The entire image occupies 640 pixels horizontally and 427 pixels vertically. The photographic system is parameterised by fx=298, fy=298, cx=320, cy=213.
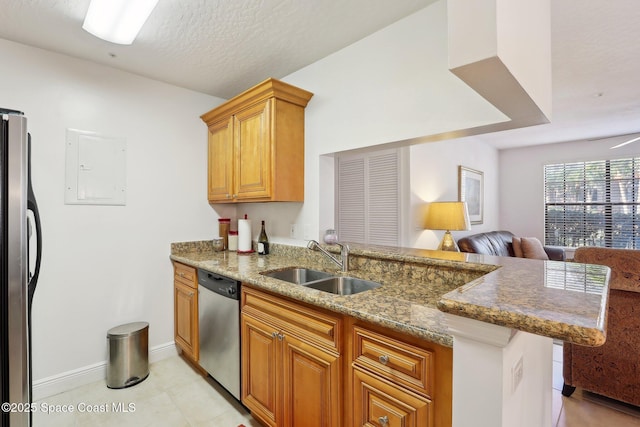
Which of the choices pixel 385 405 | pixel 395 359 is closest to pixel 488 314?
pixel 395 359

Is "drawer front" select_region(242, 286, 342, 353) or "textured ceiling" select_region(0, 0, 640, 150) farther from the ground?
"textured ceiling" select_region(0, 0, 640, 150)

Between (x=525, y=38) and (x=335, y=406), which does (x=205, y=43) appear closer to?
(x=525, y=38)

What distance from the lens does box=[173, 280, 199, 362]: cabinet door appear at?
2334 mm

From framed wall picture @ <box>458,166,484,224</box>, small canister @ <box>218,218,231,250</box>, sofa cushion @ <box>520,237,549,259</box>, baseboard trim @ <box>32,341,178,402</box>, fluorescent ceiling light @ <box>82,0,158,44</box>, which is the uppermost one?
fluorescent ceiling light @ <box>82,0,158,44</box>

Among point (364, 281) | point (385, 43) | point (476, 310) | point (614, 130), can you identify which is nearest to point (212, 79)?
point (385, 43)

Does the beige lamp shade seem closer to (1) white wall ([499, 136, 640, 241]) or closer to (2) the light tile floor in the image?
(2) the light tile floor

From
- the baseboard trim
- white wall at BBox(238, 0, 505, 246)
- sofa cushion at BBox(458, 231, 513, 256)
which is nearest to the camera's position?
white wall at BBox(238, 0, 505, 246)

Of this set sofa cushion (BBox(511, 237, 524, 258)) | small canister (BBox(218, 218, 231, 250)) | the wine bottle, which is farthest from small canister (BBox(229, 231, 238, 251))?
sofa cushion (BBox(511, 237, 524, 258))

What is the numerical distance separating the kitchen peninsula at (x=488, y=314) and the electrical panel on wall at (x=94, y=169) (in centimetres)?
156

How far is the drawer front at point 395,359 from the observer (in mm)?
996

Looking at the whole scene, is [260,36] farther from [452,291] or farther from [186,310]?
[186,310]

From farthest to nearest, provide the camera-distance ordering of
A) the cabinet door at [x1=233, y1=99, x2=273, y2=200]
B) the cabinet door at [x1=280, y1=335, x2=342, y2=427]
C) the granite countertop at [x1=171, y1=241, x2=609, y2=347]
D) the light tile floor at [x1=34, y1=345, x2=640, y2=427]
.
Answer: the cabinet door at [x1=233, y1=99, x2=273, y2=200]
the light tile floor at [x1=34, y1=345, x2=640, y2=427]
the cabinet door at [x1=280, y1=335, x2=342, y2=427]
the granite countertop at [x1=171, y1=241, x2=609, y2=347]

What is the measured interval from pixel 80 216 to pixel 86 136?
615 mm

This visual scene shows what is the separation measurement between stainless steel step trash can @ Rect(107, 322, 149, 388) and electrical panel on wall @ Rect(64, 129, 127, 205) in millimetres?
1028
